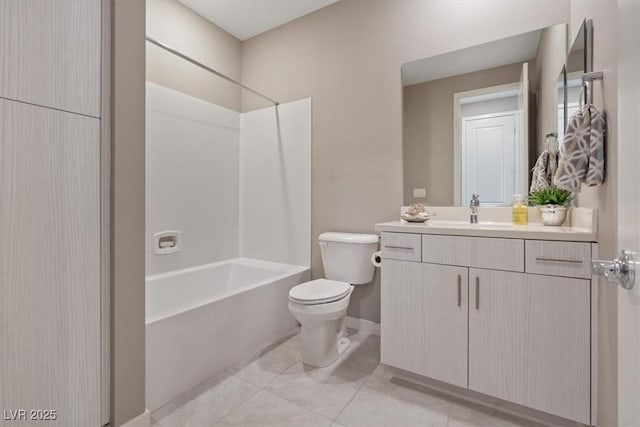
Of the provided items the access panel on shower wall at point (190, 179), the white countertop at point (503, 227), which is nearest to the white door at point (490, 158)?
the white countertop at point (503, 227)

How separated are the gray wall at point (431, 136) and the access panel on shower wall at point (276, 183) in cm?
84

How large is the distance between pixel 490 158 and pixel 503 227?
1.89 ft

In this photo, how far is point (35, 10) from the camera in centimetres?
105

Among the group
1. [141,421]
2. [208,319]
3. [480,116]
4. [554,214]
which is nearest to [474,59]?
[480,116]

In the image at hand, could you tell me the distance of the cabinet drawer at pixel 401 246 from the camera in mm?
1632

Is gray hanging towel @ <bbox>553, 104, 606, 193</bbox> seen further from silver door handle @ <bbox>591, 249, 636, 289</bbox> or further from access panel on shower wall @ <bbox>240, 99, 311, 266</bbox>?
access panel on shower wall @ <bbox>240, 99, 311, 266</bbox>

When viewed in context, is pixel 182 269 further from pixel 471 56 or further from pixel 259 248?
pixel 471 56

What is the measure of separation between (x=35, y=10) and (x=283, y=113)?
6.03 ft

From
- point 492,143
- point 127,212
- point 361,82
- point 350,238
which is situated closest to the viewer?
point 127,212

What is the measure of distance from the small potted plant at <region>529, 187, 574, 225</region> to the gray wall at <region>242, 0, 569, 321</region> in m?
0.83

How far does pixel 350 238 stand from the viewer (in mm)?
2229

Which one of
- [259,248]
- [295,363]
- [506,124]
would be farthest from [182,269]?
[506,124]

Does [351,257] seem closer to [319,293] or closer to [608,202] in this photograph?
[319,293]

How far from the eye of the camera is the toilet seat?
1.82 metres
